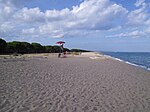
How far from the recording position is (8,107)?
527 cm

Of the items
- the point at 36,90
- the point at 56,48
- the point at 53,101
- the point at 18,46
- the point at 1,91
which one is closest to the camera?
the point at 53,101

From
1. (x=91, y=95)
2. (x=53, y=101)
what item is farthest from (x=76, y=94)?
(x=53, y=101)

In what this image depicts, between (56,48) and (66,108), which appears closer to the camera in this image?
(66,108)

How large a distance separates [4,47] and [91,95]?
62.8m

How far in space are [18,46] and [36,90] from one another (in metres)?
70.1

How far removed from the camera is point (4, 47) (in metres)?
65.0

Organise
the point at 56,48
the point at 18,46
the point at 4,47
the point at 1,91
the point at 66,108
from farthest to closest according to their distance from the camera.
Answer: the point at 56,48 < the point at 18,46 < the point at 4,47 < the point at 1,91 < the point at 66,108

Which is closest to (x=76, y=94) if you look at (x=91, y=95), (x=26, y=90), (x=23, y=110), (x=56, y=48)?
(x=91, y=95)

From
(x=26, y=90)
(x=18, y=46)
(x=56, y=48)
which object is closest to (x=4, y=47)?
(x=18, y=46)

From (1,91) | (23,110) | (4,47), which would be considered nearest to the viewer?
(23,110)

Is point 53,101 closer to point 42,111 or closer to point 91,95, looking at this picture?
point 42,111

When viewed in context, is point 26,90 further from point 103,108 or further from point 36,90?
point 103,108

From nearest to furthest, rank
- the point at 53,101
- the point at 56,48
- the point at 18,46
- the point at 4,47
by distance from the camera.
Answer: the point at 53,101, the point at 4,47, the point at 18,46, the point at 56,48

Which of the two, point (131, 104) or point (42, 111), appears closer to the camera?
point (42, 111)
